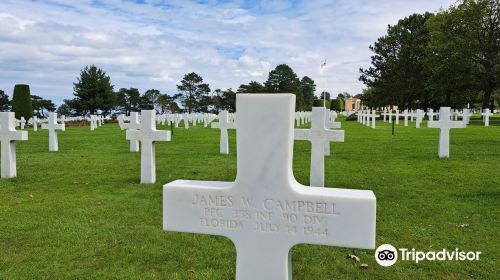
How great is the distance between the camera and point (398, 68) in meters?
45.8

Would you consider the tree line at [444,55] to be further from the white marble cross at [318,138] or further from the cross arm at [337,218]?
the cross arm at [337,218]

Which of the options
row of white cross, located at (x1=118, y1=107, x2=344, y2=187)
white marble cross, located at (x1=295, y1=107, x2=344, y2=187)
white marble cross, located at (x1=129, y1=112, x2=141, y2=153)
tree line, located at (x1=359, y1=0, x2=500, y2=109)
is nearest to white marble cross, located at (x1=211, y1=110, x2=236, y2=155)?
white marble cross, located at (x1=129, y1=112, x2=141, y2=153)

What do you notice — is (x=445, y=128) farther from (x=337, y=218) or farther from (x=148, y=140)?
(x=337, y=218)

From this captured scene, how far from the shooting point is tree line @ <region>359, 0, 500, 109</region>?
33.3m

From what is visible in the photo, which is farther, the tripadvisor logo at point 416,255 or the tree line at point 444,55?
the tree line at point 444,55

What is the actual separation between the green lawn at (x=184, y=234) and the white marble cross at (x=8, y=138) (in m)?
0.33

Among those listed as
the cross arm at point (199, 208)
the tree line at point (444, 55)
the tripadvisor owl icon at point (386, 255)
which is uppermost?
the tree line at point (444, 55)

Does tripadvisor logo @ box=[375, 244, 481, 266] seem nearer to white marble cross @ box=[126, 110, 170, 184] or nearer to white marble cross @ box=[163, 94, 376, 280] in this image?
white marble cross @ box=[163, 94, 376, 280]

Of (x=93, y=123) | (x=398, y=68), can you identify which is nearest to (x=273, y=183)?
(x=93, y=123)

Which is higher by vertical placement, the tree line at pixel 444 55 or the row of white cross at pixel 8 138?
the tree line at pixel 444 55

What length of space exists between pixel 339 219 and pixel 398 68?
4655cm

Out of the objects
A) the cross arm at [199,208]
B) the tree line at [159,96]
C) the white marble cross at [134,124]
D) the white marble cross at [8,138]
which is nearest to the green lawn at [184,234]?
the white marble cross at [8,138]

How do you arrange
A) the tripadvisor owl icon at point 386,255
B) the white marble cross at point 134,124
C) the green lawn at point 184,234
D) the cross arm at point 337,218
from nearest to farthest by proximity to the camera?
the cross arm at point 337,218 → the green lawn at point 184,234 → the tripadvisor owl icon at point 386,255 → the white marble cross at point 134,124

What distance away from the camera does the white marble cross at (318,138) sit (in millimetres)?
7273
